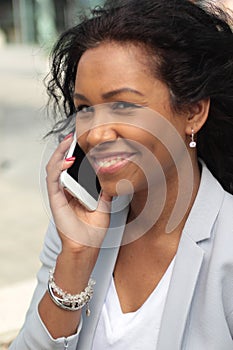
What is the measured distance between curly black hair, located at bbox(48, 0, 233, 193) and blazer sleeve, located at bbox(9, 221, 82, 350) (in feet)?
1.70

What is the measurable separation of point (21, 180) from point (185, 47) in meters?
5.11

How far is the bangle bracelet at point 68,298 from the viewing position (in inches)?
71.0

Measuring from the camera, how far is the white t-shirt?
174 centimetres

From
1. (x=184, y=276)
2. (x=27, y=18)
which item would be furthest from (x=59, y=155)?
(x=27, y=18)

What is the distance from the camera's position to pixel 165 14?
5.66 ft

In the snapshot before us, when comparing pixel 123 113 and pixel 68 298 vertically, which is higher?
pixel 123 113

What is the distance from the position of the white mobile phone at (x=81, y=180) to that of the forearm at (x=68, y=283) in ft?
0.46

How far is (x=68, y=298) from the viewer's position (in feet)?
5.93

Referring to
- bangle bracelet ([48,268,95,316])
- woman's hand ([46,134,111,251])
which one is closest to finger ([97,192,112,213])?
woman's hand ([46,134,111,251])

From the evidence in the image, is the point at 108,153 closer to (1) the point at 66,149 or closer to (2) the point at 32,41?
(1) the point at 66,149

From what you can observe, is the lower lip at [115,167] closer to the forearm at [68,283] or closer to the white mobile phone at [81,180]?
the white mobile phone at [81,180]

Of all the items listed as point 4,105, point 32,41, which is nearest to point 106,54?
point 4,105

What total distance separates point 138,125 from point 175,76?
0.55 feet

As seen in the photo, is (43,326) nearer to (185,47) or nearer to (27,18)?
(185,47)
